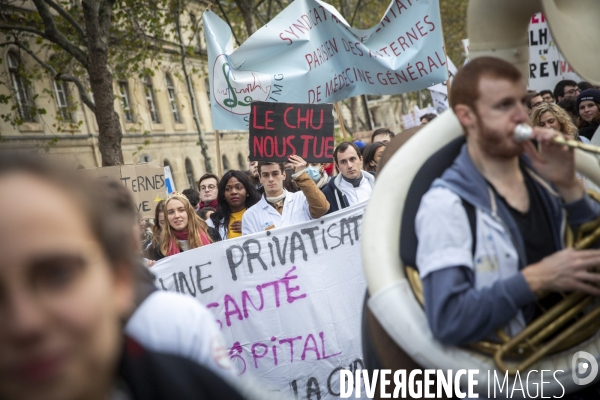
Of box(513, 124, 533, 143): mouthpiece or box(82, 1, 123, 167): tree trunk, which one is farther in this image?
box(82, 1, 123, 167): tree trunk

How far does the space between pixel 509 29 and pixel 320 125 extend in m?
3.63

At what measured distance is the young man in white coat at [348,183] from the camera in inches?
221

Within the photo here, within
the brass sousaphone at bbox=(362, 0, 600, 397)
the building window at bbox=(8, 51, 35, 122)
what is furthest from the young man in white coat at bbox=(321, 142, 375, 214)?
the building window at bbox=(8, 51, 35, 122)

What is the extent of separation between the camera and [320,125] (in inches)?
233

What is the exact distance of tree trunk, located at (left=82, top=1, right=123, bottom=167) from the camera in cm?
1183

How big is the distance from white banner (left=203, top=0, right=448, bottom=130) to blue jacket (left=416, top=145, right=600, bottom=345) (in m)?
4.73

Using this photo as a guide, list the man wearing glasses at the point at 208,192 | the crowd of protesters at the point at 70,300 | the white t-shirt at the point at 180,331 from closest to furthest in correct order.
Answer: the crowd of protesters at the point at 70,300, the white t-shirt at the point at 180,331, the man wearing glasses at the point at 208,192

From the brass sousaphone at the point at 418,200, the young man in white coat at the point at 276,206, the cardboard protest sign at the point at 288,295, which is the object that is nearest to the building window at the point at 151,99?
the young man in white coat at the point at 276,206

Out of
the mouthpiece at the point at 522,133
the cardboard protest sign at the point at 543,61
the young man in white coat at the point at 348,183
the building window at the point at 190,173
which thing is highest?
the cardboard protest sign at the point at 543,61

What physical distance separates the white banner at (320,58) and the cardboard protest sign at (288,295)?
8.20 ft

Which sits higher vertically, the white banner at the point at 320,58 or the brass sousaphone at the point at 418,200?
the white banner at the point at 320,58

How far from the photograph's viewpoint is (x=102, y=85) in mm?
11867

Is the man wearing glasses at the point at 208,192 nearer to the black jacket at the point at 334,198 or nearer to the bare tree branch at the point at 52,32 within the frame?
the black jacket at the point at 334,198

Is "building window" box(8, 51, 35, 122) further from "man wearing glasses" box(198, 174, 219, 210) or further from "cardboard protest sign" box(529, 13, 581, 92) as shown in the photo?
"cardboard protest sign" box(529, 13, 581, 92)
